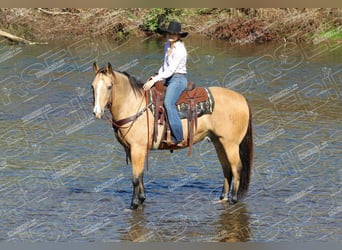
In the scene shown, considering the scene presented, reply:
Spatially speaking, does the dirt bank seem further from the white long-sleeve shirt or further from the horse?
the white long-sleeve shirt

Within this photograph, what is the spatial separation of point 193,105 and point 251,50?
17.1 m

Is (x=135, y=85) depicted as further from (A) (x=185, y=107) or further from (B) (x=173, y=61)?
(A) (x=185, y=107)

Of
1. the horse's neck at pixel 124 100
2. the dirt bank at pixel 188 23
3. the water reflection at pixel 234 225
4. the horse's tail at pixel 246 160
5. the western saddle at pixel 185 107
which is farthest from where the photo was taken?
the dirt bank at pixel 188 23

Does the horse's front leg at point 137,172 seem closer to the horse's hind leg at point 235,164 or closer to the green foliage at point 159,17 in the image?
the horse's hind leg at point 235,164

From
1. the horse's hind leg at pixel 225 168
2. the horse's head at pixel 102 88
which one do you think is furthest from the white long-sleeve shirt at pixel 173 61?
the horse's hind leg at pixel 225 168

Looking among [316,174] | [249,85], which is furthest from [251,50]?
[316,174]

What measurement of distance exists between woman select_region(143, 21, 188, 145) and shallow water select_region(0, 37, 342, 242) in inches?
42.0

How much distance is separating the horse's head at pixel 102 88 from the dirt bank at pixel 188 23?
19654mm

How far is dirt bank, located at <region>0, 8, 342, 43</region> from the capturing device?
99.1 ft

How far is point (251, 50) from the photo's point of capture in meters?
27.9

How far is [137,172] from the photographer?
35.9ft

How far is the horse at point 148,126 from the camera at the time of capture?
417 inches

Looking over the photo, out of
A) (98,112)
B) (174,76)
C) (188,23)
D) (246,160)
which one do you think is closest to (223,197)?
(246,160)

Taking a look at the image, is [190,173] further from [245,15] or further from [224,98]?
[245,15]
